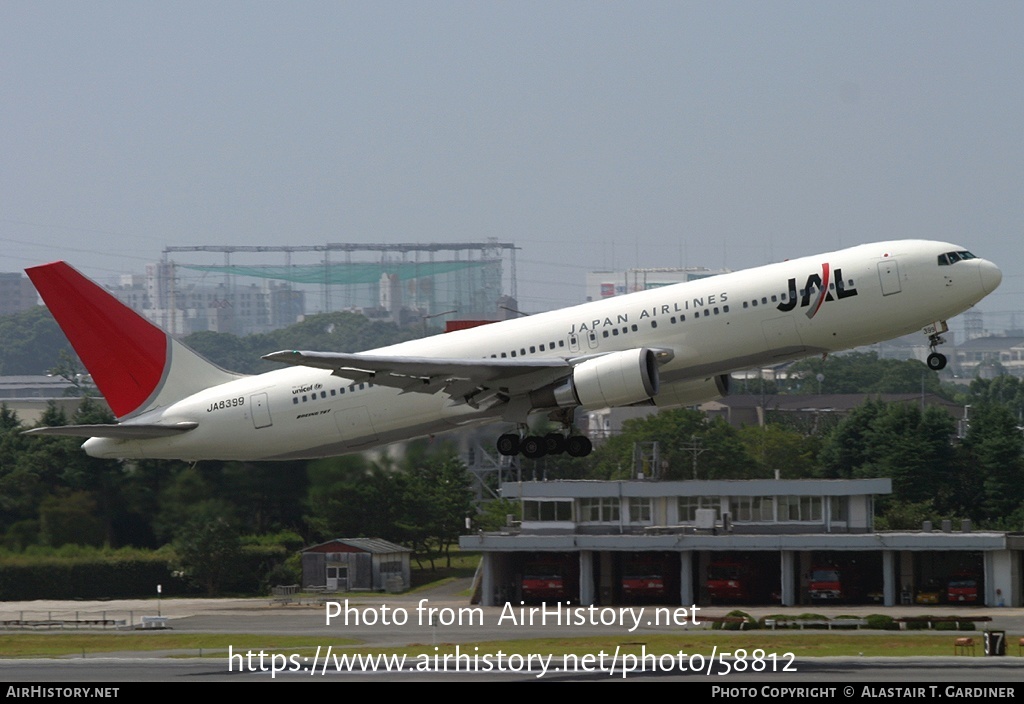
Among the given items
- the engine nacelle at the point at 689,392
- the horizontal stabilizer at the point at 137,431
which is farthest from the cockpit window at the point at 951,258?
the horizontal stabilizer at the point at 137,431

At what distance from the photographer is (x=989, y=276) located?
47.4 meters

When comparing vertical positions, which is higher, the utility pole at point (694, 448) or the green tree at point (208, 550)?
the utility pole at point (694, 448)

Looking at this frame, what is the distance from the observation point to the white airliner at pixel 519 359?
47062 millimetres

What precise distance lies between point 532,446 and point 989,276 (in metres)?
15.6

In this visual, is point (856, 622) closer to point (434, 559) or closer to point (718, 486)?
point (718, 486)

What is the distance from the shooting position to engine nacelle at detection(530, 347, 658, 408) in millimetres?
47125

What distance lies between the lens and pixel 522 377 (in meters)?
49.0

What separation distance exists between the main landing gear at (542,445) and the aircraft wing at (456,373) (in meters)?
1.86

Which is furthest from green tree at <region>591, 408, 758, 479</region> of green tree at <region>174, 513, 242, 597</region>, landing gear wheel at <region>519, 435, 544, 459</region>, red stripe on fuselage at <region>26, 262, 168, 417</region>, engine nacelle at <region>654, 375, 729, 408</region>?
red stripe on fuselage at <region>26, 262, 168, 417</region>

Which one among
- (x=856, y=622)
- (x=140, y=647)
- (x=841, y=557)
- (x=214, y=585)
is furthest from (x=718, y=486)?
(x=140, y=647)

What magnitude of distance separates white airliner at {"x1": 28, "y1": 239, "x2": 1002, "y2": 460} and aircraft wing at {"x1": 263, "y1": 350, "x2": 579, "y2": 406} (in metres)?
0.06

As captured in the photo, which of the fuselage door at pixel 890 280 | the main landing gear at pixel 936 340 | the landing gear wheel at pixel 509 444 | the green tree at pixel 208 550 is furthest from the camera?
the green tree at pixel 208 550

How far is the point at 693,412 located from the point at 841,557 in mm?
46645

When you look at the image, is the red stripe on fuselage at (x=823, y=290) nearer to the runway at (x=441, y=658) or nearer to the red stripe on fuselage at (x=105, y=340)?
the runway at (x=441, y=658)
